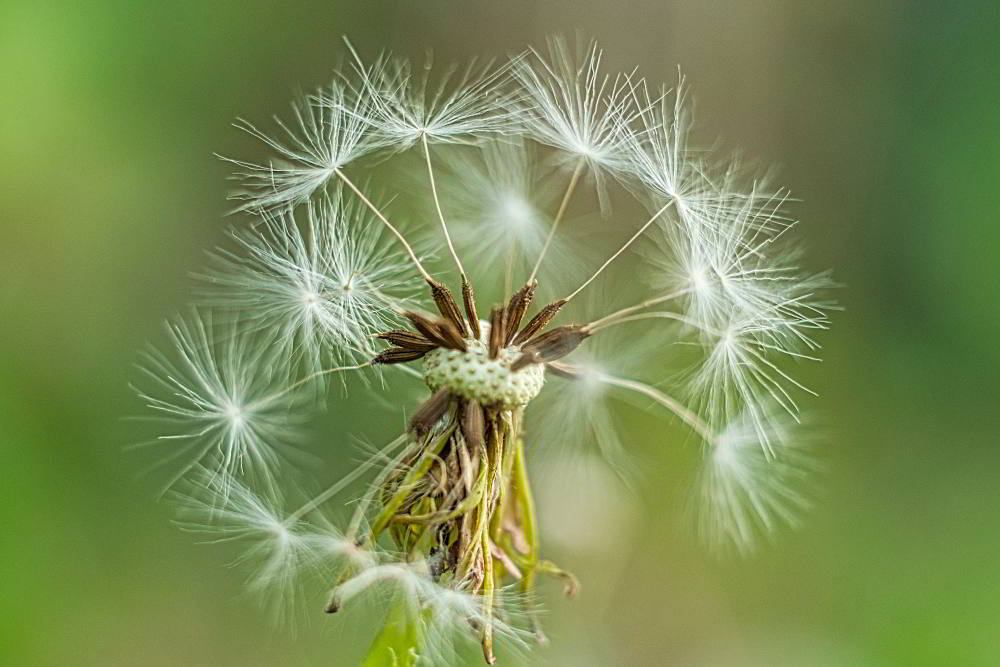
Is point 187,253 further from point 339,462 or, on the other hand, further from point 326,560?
point 326,560

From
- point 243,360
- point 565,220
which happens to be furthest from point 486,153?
point 565,220

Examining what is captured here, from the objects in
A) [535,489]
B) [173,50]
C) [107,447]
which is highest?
[173,50]

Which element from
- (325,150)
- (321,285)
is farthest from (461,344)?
(325,150)

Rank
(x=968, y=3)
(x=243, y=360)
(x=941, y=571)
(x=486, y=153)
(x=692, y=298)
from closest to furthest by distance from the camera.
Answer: (x=692, y=298) < (x=243, y=360) < (x=486, y=153) < (x=941, y=571) < (x=968, y=3)

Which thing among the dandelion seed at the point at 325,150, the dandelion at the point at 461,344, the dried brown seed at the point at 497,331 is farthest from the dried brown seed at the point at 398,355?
the dandelion seed at the point at 325,150

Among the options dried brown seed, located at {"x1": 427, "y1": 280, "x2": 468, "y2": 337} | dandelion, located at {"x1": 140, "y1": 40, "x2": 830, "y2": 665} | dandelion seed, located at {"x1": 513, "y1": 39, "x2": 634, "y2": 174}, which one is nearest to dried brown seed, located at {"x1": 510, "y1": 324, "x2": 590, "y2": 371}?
dandelion, located at {"x1": 140, "y1": 40, "x2": 830, "y2": 665}

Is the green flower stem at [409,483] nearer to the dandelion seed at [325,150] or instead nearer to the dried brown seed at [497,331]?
the dried brown seed at [497,331]

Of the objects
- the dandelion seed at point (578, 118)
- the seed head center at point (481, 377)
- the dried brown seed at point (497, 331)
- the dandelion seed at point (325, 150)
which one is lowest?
the seed head center at point (481, 377)

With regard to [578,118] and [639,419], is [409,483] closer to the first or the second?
[578,118]
